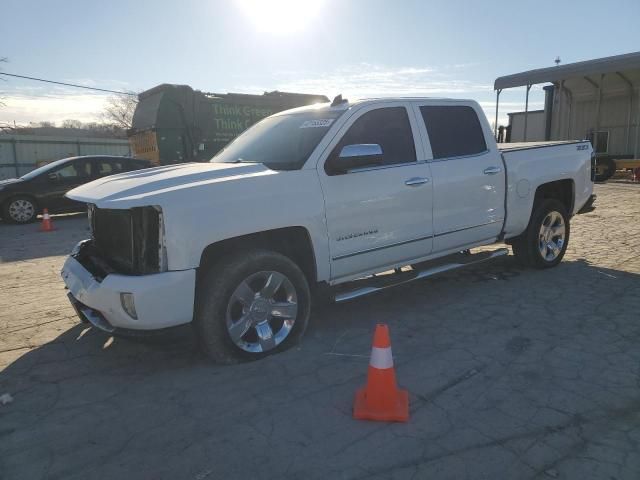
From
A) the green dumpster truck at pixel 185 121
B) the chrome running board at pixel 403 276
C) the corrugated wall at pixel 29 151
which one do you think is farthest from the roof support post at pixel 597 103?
the corrugated wall at pixel 29 151

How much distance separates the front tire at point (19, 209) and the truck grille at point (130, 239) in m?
9.17

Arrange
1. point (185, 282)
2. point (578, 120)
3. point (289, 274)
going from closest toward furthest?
point (185, 282)
point (289, 274)
point (578, 120)

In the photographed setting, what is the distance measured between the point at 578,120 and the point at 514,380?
2016 cm

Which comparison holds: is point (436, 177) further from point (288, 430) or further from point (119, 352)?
point (119, 352)

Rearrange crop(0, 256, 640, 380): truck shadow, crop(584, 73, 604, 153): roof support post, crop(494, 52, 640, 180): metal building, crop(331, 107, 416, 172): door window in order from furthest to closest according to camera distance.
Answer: crop(584, 73, 604, 153): roof support post, crop(494, 52, 640, 180): metal building, crop(331, 107, 416, 172): door window, crop(0, 256, 640, 380): truck shadow

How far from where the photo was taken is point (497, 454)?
2555mm

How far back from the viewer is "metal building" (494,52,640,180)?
1727cm

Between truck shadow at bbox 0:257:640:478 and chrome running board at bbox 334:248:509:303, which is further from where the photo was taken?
chrome running board at bbox 334:248:509:303

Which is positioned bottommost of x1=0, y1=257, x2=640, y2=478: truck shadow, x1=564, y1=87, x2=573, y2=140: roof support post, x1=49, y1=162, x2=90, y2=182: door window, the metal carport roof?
x1=0, y1=257, x2=640, y2=478: truck shadow

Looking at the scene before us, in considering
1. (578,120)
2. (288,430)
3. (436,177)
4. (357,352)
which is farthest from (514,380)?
(578,120)

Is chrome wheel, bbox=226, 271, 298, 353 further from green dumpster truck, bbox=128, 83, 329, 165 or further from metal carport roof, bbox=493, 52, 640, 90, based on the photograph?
metal carport roof, bbox=493, 52, 640, 90

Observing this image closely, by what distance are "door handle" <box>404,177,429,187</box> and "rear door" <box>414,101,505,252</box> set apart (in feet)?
0.48

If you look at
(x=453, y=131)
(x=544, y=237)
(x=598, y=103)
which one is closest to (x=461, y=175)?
(x=453, y=131)

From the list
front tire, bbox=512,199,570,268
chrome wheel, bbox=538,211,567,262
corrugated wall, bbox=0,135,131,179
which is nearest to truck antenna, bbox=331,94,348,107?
front tire, bbox=512,199,570,268
